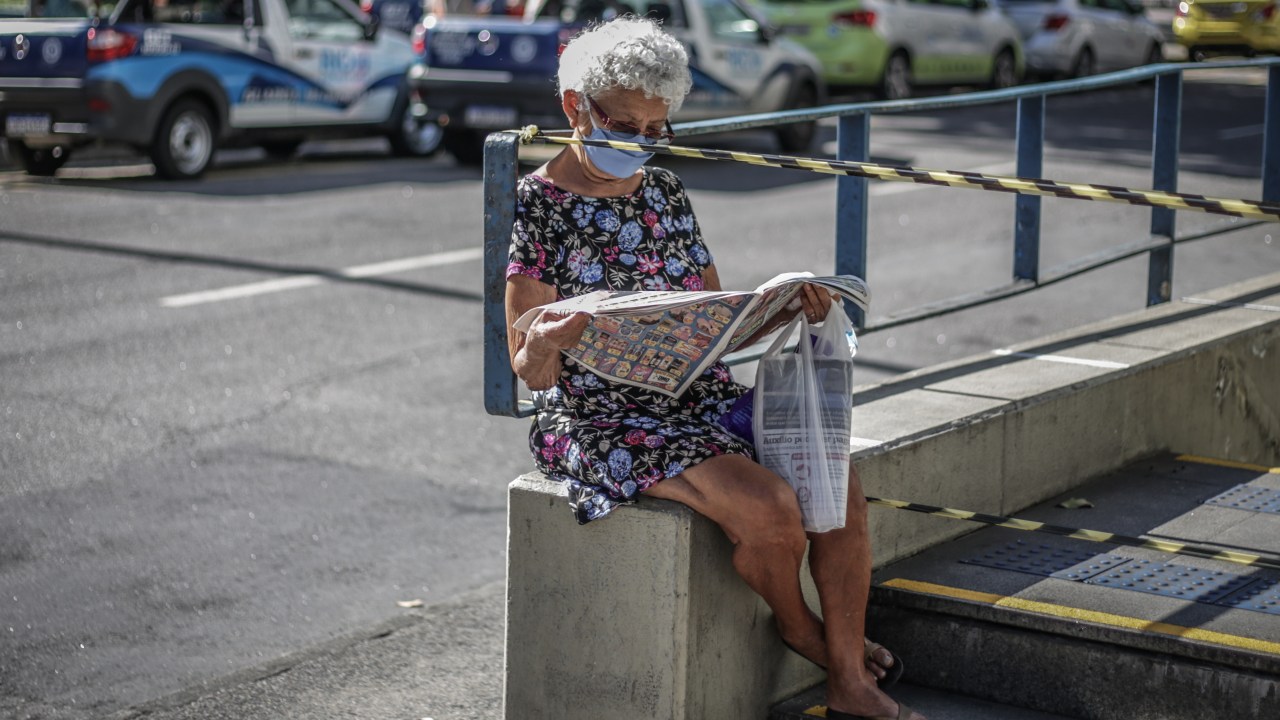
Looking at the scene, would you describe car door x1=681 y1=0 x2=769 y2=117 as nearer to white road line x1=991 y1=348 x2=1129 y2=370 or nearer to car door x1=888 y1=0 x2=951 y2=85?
car door x1=888 y1=0 x2=951 y2=85

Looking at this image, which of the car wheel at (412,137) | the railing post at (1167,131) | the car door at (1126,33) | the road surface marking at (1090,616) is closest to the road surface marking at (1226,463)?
the railing post at (1167,131)

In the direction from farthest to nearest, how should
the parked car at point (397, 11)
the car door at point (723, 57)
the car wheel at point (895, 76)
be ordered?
the parked car at point (397, 11) → the car wheel at point (895, 76) → the car door at point (723, 57)

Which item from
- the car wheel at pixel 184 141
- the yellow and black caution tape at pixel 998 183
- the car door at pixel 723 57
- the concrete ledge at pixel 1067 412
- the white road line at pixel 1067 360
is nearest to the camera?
the yellow and black caution tape at pixel 998 183

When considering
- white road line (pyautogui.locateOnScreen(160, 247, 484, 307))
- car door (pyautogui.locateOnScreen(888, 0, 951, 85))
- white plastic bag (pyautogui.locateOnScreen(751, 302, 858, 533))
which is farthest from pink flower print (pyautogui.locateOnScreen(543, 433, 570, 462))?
car door (pyautogui.locateOnScreen(888, 0, 951, 85))

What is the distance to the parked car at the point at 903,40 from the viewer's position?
69.2 feet

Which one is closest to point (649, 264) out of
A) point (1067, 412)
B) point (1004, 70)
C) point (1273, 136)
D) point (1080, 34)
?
point (1067, 412)

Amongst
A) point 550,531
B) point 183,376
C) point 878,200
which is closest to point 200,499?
point 183,376

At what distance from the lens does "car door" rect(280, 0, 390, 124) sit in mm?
15586

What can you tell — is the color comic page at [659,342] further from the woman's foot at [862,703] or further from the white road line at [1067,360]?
the white road line at [1067,360]

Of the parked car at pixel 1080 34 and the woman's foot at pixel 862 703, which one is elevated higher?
the parked car at pixel 1080 34

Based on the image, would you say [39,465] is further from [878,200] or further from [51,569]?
[878,200]

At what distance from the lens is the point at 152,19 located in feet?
47.0

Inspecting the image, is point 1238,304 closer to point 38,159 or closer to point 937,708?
point 937,708

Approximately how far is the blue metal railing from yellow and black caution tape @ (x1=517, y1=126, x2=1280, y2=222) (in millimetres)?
276
